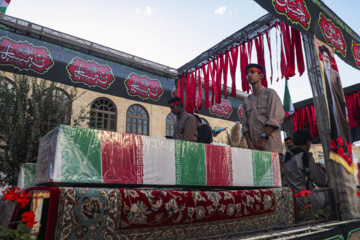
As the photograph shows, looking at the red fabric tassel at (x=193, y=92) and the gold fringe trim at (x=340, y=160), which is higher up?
the red fabric tassel at (x=193, y=92)

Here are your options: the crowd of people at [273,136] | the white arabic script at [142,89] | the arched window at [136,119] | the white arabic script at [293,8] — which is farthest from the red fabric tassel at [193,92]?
the white arabic script at [293,8]

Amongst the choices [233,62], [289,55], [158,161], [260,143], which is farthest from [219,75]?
[158,161]

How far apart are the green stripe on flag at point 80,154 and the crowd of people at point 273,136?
1707 mm

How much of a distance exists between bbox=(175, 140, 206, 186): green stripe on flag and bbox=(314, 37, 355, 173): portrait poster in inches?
75.6

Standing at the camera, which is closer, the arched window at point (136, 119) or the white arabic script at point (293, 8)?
the white arabic script at point (293, 8)

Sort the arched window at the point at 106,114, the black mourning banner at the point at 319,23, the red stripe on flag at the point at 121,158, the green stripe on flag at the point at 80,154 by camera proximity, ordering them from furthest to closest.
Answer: the arched window at the point at 106,114 < the black mourning banner at the point at 319,23 < the red stripe on flag at the point at 121,158 < the green stripe on flag at the point at 80,154

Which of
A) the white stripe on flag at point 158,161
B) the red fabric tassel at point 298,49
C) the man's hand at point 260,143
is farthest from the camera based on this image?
the red fabric tassel at point 298,49

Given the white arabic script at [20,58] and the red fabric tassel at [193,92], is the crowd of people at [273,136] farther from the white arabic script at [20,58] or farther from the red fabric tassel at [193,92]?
the white arabic script at [20,58]

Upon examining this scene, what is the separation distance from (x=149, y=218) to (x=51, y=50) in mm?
8850

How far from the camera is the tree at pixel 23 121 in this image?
4.59m

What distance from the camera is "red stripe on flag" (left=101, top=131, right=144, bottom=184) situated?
1496mm

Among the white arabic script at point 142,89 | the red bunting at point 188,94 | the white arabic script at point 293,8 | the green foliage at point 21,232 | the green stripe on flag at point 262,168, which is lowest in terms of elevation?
the green foliage at point 21,232

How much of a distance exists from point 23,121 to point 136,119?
6450 millimetres

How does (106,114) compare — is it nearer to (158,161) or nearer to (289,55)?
(289,55)
